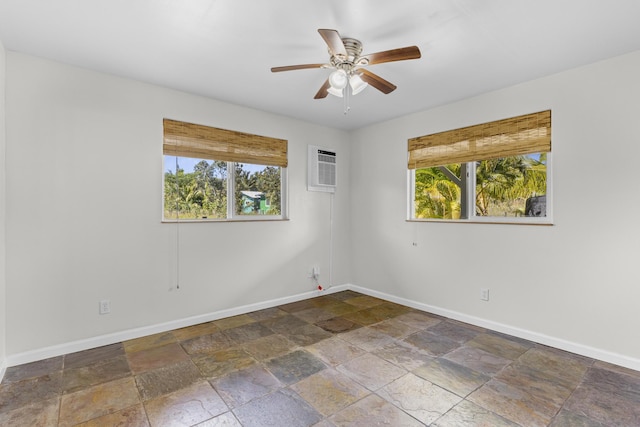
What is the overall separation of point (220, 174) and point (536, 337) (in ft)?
11.6

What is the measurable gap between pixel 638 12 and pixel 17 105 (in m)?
4.32

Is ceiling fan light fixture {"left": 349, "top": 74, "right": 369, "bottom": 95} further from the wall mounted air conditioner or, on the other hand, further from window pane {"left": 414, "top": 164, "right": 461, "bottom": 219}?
the wall mounted air conditioner

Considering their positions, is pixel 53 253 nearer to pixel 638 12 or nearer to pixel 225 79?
pixel 225 79

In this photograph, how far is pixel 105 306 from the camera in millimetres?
2898

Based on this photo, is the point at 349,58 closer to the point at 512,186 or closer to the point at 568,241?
the point at 512,186

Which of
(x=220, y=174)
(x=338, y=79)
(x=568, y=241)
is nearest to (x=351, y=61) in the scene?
(x=338, y=79)

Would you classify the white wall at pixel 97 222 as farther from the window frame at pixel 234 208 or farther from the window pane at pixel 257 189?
the window pane at pixel 257 189

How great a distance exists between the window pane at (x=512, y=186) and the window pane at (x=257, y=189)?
2.36 metres

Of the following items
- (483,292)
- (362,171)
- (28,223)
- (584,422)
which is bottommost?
(584,422)

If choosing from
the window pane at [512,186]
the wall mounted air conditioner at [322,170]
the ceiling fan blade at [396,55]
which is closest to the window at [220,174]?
the wall mounted air conditioner at [322,170]

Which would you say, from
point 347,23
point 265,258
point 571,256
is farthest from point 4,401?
point 571,256

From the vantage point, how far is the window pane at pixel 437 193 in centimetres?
375

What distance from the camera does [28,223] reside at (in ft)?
8.45

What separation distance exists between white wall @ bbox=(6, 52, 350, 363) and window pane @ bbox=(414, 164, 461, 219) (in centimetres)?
207
